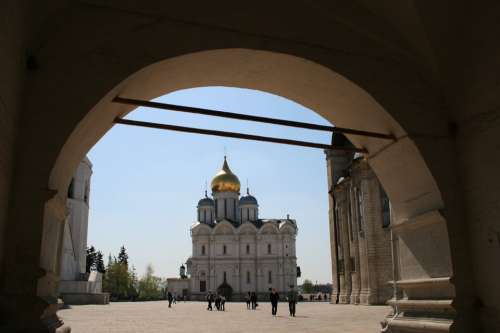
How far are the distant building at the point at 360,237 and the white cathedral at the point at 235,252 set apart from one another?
35.9m

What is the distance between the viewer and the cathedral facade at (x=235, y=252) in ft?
241

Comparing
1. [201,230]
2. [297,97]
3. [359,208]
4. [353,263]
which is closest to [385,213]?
[359,208]

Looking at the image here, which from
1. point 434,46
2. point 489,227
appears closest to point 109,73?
point 434,46

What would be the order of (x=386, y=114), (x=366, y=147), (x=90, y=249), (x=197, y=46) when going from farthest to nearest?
(x=90, y=249), (x=366, y=147), (x=386, y=114), (x=197, y=46)

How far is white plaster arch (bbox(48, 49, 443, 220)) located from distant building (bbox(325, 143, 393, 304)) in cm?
2308

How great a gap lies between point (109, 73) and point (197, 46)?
1.17 meters

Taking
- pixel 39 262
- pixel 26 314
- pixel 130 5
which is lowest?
pixel 26 314

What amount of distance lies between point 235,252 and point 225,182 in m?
11.2

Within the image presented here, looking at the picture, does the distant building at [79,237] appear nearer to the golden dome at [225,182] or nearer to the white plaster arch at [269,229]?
the golden dome at [225,182]

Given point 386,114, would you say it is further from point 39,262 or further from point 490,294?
point 39,262

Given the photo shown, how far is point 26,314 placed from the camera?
463cm

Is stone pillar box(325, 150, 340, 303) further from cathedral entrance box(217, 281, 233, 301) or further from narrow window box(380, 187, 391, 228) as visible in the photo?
cathedral entrance box(217, 281, 233, 301)

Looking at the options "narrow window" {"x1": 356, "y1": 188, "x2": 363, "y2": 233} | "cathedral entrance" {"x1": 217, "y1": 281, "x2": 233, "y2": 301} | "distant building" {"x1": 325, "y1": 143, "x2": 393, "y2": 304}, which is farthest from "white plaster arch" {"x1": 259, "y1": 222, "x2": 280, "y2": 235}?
"narrow window" {"x1": 356, "y1": 188, "x2": 363, "y2": 233}

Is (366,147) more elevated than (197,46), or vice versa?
(197,46)
